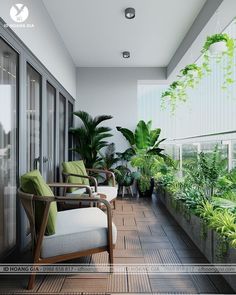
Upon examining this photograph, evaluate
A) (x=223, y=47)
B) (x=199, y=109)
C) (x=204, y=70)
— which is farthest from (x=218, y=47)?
(x=199, y=109)

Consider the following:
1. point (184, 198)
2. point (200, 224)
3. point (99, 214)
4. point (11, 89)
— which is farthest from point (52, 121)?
point (200, 224)

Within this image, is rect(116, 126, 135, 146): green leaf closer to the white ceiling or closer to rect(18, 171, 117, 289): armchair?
the white ceiling

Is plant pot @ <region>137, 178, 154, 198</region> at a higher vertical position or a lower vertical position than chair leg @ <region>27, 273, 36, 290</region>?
higher

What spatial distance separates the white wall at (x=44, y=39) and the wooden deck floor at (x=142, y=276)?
212cm

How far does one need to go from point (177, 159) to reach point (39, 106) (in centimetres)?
283

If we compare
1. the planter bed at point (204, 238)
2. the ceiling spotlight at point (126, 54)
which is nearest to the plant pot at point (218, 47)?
the planter bed at point (204, 238)

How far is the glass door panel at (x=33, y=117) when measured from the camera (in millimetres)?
2858

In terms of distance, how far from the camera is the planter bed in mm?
1972

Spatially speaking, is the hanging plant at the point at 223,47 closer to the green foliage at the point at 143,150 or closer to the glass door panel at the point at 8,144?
the glass door panel at the point at 8,144

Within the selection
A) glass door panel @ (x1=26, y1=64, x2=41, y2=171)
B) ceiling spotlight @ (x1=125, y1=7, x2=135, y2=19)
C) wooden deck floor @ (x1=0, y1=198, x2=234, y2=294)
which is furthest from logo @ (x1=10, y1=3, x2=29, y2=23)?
wooden deck floor @ (x1=0, y1=198, x2=234, y2=294)

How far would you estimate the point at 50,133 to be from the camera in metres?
3.82

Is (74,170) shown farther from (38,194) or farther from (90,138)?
(38,194)

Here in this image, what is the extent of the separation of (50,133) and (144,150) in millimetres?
2188

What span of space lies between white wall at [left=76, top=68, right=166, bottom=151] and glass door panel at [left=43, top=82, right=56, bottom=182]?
1906 millimetres
